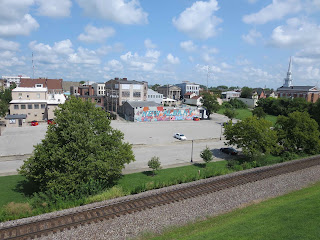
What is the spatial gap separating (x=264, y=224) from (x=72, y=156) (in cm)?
1266

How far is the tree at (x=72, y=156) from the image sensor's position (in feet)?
52.9

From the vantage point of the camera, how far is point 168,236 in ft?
38.4

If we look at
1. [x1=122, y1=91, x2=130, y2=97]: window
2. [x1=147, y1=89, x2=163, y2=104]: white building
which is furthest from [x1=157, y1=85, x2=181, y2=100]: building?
[x1=122, y1=91, x2=130, y2=97]: window

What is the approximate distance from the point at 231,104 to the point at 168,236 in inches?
3279

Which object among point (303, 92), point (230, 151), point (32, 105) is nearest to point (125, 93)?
point (32, 105)

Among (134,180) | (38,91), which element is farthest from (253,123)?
(38,91)

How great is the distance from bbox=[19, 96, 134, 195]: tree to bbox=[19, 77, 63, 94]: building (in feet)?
209

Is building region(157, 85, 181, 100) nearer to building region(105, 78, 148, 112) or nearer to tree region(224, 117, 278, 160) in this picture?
building region(105, 78, 148, 112)

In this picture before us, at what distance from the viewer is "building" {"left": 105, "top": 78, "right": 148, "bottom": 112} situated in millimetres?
64688

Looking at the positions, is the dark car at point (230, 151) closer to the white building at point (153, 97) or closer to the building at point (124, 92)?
the building at point (124, 92)

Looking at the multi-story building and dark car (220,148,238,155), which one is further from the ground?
the multi-story building

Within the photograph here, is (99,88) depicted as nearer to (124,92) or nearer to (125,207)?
(124,92)

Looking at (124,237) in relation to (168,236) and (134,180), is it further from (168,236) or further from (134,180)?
(134,180)

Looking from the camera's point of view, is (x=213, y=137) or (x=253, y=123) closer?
(x=253, y=123)
